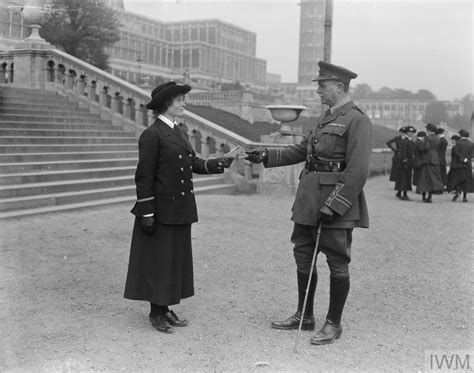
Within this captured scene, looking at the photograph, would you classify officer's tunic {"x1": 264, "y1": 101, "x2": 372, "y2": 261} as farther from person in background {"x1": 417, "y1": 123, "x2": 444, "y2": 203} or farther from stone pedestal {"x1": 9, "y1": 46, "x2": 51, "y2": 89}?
stone pedestal {"x1": 9, "y1": 46, "x2": 51, "y2": 89}

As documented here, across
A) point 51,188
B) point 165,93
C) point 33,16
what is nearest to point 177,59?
point 33,16

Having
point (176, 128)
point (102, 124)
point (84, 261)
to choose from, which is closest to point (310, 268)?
point (176, 128)

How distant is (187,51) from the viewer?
282ft

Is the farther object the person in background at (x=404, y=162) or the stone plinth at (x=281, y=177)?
the person in background at (x=404, y=162)

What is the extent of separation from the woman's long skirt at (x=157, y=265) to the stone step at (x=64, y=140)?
25.6 feet

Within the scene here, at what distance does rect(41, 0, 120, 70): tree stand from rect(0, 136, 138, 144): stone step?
21765 millimetres

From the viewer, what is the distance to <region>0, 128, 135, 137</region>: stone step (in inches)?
474

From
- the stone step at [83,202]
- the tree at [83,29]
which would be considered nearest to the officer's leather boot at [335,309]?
the stone step at [83,202]

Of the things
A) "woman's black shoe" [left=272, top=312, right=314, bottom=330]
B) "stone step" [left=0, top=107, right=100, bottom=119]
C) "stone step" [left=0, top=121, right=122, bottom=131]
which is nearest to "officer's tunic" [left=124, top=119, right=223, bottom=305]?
"woman's black shoe" [left=272, top=312, right=314, bottom=330]

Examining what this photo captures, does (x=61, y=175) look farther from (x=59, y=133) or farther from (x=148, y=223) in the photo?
(x=148, y=223)

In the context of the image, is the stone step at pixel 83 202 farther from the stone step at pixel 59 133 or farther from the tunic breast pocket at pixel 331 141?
the tunic breast pocket at pixel 331 141

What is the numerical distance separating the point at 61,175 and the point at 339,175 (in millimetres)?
7621

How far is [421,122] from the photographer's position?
67.4 m

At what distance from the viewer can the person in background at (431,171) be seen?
14.0 metres
